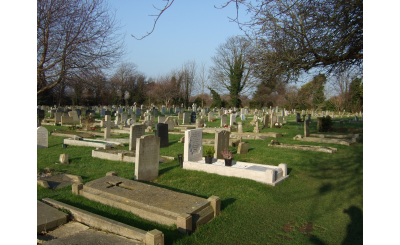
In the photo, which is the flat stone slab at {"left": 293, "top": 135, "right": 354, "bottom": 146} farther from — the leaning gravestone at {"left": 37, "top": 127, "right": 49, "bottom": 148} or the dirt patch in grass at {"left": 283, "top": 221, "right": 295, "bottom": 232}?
the leaning gravestone at {"left": 37, "top": 127, "right": 49, "bottom": 148}

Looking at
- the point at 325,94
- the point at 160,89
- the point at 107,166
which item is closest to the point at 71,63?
the point at 107,166

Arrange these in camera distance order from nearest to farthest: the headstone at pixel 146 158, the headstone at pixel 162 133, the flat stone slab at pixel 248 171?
the flat stone slab at pixel 248 171 → the headstone at pixel 146 158 → the headstone at pixel 162 133

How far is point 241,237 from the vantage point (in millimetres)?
4605

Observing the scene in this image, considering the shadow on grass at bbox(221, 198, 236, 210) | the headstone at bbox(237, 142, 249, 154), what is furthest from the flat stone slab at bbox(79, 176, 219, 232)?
the headstone at bbox(237, 142, 249, 154)

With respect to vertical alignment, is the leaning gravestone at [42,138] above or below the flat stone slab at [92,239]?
above

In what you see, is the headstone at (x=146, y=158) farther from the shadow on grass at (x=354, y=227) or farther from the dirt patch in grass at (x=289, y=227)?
the shadow on grass at (x=354, y=227)

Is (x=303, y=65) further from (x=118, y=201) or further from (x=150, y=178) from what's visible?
(x=118, y=201)

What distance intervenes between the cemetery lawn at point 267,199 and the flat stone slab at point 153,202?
0.44 feet

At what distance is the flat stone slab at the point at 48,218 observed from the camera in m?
4.48

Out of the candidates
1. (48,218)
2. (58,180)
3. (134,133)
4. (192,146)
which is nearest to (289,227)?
(48,218)

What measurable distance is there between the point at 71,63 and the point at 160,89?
125 ft

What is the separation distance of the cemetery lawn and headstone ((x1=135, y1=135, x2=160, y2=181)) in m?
0.32

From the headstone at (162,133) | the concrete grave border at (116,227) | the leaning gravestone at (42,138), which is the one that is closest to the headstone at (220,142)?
the headstone at (162,133)

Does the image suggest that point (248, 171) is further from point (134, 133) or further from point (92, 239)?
point (134, 133)
